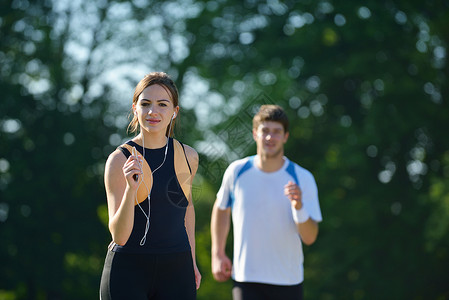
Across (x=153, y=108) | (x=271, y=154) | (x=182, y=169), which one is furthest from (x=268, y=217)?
(x=153, y=108)

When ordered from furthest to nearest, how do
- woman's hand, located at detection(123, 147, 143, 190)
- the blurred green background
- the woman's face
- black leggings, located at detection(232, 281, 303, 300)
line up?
1. the blurred green background
2. black leggings, located at detection(232, 281, 303, 300)
3. the woman's face
4. woman's hand, located at detection(123, 147, 143, 190)

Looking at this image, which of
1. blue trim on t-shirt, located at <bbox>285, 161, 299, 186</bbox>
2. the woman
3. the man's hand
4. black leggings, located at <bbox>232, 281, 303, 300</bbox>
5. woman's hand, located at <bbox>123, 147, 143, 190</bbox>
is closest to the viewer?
woman's hand, located at <bbox>123, 147, 143, 190</bbox>

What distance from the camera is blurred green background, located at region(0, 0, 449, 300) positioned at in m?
19.0

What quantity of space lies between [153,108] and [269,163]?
205 cm

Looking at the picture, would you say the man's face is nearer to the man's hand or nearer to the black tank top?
the man's hand

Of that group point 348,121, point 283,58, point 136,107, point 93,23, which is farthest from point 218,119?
point 136,107

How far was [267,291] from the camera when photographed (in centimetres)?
511

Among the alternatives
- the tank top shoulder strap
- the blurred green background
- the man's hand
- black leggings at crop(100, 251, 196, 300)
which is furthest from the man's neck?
the blurred green background

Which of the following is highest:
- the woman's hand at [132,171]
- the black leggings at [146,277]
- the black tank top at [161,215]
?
the woman's hand at [132,171]

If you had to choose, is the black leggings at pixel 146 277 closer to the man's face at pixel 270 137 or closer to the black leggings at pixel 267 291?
the black leggings at pixel 267 291

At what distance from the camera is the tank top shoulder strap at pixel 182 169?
361cm

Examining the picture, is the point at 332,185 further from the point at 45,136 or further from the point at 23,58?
the point at 23,58

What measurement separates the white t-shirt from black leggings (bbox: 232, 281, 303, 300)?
4 centimetres

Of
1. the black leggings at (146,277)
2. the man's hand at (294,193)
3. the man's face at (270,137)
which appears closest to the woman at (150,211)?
the black leggings at (146,277)
